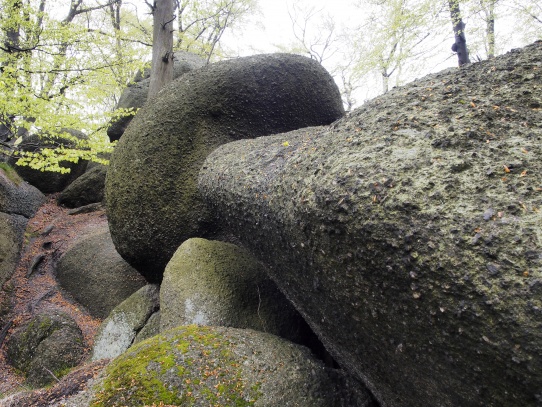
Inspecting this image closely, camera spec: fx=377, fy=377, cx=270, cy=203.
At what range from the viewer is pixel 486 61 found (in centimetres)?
209

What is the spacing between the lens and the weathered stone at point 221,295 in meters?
3.23

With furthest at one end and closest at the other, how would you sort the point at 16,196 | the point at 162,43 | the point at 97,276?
the point at 16,196 → the point at 162,43 → the point at 97,276

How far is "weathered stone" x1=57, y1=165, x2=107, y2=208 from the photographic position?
32.2 feet

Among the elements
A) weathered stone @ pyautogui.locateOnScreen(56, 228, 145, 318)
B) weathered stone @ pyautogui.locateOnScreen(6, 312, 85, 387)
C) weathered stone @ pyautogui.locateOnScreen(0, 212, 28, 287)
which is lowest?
weathered stone @ pyautogui.locateOnScreen(6, 312, 85, 387)

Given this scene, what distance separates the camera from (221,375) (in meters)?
2.17

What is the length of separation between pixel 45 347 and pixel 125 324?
47.4 inches

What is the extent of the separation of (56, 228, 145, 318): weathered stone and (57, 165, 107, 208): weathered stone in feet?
10.9

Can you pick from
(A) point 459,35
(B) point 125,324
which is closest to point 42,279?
(B) point 125,324

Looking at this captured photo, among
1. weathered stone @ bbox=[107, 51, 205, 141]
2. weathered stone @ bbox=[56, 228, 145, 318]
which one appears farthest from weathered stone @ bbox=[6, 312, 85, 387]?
weathered stone @ bbox=[107, 51, 205, 141]

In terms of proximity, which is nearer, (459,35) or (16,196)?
(16,196)

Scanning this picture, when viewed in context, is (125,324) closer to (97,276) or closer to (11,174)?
(97,276)

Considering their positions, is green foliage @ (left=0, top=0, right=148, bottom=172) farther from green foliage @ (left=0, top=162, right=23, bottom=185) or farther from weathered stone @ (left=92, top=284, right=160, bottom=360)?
weathered stone @ (left=92, top=284, right=160, bottom=360)

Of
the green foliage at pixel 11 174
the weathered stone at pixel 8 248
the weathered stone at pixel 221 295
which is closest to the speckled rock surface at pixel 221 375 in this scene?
the weathered stone at pixel 221 295

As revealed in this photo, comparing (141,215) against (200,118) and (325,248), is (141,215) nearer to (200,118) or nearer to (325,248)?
(200,118)
